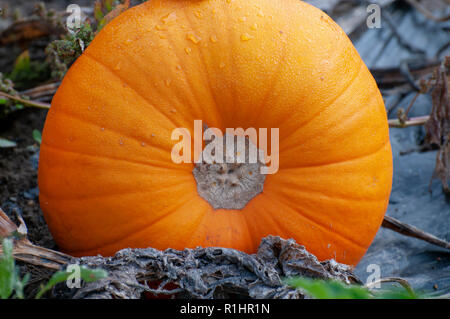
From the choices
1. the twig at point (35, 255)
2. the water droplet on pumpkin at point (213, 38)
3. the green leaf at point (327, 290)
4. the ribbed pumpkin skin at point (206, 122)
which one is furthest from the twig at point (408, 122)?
the twig at point (35, 255)

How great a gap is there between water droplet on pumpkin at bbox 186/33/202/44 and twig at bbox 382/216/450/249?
1.11m

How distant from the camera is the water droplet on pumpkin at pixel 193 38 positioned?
1.44 m

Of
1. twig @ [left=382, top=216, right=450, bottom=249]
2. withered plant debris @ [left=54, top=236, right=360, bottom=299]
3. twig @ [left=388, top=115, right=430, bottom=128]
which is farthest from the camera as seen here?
twig @ [left=388, top=115, right=430, bottom=128]

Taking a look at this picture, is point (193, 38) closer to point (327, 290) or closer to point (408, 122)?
point (327, 290)

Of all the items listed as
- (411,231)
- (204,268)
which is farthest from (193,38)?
(411,231)

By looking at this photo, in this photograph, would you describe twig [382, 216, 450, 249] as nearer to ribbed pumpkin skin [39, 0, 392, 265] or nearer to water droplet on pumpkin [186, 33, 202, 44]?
ribbed pumpkin skin [39, 0, 392, 265]

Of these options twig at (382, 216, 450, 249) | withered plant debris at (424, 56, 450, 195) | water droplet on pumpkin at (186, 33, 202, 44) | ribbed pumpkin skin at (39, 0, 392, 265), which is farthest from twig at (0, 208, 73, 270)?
withered plant debris at (424, 56, 450, 195)

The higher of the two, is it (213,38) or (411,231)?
(213,38)

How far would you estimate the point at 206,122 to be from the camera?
1471mm

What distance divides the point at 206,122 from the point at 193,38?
10.3 inches

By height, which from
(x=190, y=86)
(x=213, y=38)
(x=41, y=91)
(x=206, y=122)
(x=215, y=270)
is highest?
(x=41, y=91)

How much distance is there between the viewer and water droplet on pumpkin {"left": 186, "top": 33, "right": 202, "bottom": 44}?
144 centimetres

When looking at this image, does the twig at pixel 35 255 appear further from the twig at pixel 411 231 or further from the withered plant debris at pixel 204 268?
the twig at pixel 411 231
